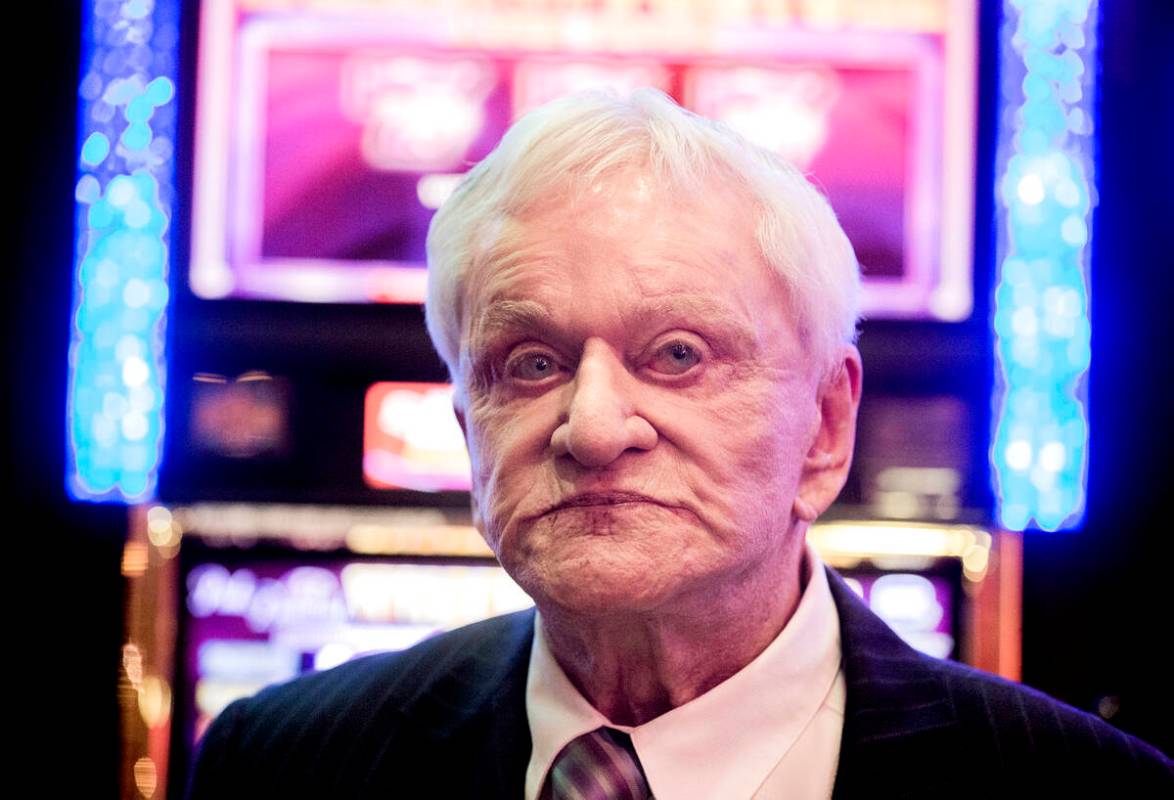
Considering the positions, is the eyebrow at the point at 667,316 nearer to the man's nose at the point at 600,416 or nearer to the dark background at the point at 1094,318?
the man's nose at the point at 600,416

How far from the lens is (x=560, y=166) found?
1.42 metres

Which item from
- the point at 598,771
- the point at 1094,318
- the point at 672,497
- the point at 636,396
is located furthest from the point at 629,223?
the point at 1094,318

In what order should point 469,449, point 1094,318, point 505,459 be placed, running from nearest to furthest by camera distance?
point 505,459
point 469,449
point 1094,318

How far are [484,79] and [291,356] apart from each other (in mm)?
741

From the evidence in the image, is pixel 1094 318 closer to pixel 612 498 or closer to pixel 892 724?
pixel 892 724

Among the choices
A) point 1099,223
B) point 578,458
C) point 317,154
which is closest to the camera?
point 578,458

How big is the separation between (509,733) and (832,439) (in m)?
0.48

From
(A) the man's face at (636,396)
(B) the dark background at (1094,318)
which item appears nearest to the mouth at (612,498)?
(A) the man's face at (636,396)

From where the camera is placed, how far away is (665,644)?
1.43 meters

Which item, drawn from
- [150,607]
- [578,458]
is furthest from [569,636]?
[150,607]

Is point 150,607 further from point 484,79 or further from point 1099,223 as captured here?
point 1099,223

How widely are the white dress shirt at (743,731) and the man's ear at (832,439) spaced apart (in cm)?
13

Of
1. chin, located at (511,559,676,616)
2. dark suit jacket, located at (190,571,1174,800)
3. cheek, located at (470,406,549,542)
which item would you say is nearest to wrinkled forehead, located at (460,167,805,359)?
cheek, located at (470,406,549,542)

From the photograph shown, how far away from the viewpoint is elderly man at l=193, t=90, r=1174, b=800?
1357mm
